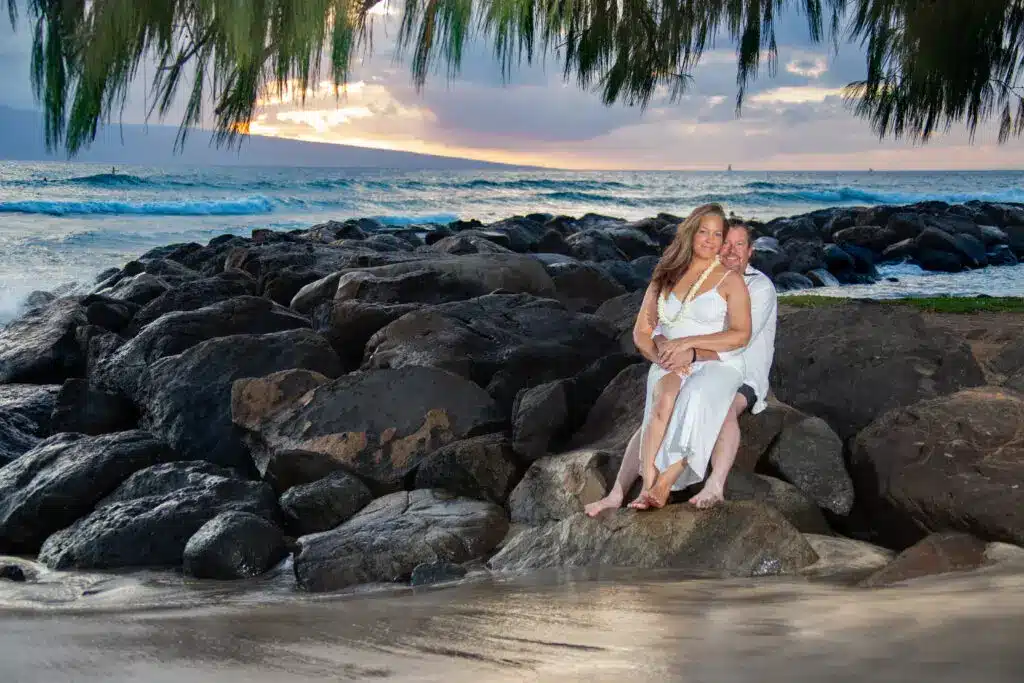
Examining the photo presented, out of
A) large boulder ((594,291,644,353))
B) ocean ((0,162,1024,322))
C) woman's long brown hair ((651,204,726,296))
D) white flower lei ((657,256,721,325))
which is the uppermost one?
woman's long brown hair ((651,204,726,296))

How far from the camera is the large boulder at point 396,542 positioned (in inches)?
183

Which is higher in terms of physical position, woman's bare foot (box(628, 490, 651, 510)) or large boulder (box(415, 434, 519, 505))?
woman's bare foot (box(628, 490, 651, 510))

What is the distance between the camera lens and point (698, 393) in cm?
430

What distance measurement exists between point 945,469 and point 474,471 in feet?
7.66

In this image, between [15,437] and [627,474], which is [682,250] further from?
[15,437]

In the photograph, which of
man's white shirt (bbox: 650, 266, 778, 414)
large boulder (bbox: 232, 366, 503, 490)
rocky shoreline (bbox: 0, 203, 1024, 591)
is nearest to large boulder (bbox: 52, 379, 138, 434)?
rocky shoreline (bbox: 0, 203, 1024, 591)

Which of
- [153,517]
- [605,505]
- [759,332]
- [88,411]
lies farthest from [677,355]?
[88,411]

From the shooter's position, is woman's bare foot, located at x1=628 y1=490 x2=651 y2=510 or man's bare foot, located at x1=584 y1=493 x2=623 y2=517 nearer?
woman's bare foot, located at x1=628 y1=490 x2=651 y2=510

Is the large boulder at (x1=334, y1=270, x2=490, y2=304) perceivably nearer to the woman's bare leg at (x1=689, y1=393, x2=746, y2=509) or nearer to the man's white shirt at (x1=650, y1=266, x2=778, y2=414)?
the man's white shirt at (x1=650, y1=266, x2=778, y2=414)

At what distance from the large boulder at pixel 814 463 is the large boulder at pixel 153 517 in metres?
2.61

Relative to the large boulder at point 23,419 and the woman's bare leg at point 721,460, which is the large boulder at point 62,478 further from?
the woman's bare leg at point 721,460

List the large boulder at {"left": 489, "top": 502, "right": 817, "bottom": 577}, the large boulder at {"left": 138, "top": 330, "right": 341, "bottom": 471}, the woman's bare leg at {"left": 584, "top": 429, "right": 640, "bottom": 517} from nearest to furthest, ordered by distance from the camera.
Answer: the large boulder at {"left": 489, "top": 502, "right": 817, "bottom": 577}
the woman's bare leg at {"left": 584, "top": 429, "right": 640, "bottom": 517}
the large boulder at {"left": 138, "top": 330, "right": 341, "bottom": 471}

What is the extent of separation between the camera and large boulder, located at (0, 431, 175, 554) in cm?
577

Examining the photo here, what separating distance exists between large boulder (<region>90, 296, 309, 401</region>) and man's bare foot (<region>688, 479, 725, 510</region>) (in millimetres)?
4637
